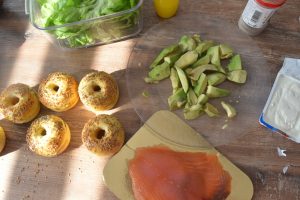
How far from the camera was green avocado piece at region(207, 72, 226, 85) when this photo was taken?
87 centimetres

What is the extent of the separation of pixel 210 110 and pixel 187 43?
219 mm

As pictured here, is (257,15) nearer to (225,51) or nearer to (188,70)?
(225,51)

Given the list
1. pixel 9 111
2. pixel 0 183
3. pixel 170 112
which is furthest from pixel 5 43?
pixel 170 112

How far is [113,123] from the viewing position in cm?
83

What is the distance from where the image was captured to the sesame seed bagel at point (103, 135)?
0.81m

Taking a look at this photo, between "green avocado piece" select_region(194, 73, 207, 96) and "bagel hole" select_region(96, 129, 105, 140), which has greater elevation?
"green avocado piece" select_region(194, 73, 207, 96)

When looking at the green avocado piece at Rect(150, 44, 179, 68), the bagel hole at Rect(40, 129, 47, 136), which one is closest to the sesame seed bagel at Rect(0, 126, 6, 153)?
the bagel hole at Rect(40, 129, 47, 136)

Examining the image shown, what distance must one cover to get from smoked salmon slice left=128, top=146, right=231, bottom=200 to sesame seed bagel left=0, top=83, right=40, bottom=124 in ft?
1.05

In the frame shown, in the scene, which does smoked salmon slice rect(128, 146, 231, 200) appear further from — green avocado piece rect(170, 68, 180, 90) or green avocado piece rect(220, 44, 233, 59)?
green avocado piece rect(220, 44, 233, 59)

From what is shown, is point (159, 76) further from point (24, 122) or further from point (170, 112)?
point (24, 122)

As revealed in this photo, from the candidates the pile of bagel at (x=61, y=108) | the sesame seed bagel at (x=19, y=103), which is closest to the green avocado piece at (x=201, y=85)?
the pile of bagel at (x=61, y=108)

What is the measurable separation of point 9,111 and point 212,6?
2.31 feet

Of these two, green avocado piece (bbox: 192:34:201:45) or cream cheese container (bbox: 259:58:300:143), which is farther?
green avocado piece (bbox: 192:34:201:45)

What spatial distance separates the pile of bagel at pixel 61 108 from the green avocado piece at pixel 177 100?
0.51ft
